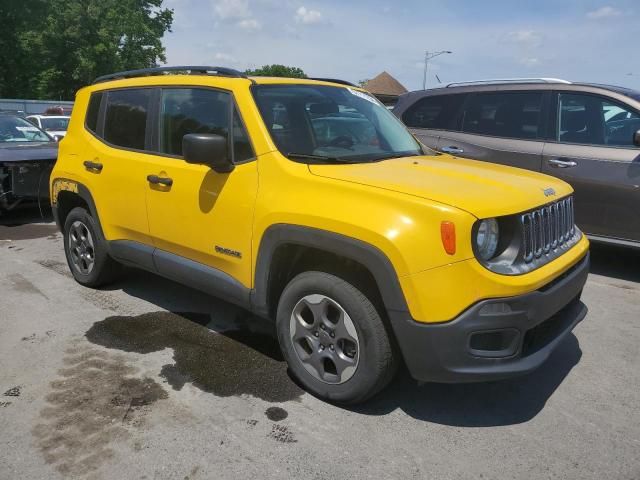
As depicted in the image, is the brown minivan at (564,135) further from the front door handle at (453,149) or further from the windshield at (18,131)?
the windshield at (18,131)

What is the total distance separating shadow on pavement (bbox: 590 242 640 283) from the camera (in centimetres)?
582

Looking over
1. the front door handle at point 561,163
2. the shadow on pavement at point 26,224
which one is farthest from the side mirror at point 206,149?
the shadow on pavement at point 26,224

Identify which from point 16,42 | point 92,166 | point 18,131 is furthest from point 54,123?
point 16,42

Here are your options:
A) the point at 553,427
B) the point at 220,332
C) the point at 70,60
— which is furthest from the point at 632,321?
the point at 70,60

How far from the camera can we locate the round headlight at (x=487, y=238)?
2699mm

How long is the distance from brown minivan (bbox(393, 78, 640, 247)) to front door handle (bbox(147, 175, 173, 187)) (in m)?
3.23

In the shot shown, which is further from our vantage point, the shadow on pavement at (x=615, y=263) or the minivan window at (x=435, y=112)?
the minivan window at (x=435, y=112)

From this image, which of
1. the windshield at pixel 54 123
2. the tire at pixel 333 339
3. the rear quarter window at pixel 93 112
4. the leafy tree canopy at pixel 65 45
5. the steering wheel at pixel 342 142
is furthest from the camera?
the leafy tree canopy at pixel 65 45

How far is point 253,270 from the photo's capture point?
3.39 m

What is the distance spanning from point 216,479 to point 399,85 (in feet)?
240

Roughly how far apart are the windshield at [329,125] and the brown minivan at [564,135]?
6.60 ft

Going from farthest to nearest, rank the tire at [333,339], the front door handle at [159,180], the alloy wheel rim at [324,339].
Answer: the front door handle at [159,180]
the alloy wheel rim at [324,339]
the tire at [333,339]

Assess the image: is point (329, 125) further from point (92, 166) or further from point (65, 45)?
point (65, 45)

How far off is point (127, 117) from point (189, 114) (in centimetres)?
81
